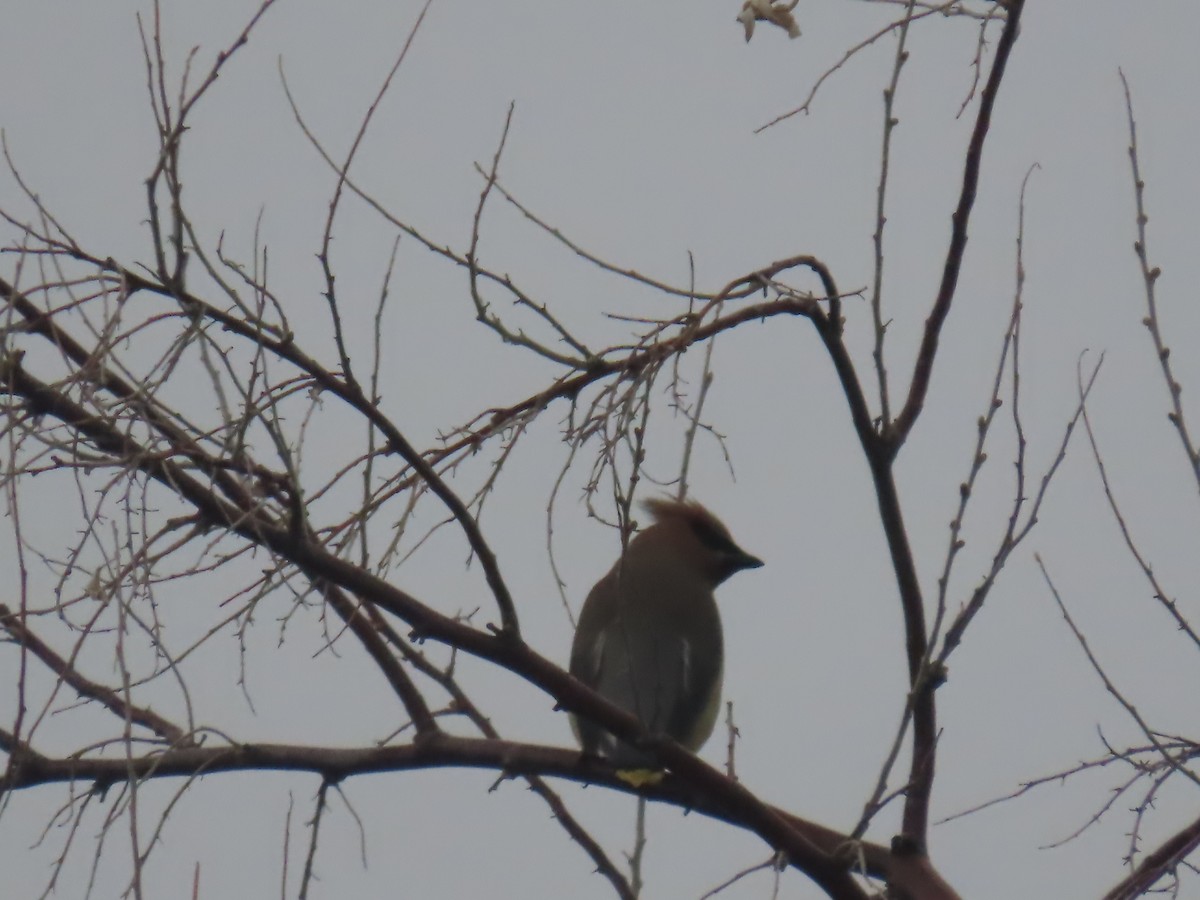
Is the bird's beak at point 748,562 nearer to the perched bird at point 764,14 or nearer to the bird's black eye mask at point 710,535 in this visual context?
the bird's black eye mask at point 710,535

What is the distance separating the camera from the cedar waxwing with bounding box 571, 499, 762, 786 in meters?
5.05

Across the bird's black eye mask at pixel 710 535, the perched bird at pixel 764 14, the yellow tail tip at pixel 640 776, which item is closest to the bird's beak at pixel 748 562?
the bird's black eye mask at pixel 710 535

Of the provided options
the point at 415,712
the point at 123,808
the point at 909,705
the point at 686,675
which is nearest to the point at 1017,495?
the point at 909,705

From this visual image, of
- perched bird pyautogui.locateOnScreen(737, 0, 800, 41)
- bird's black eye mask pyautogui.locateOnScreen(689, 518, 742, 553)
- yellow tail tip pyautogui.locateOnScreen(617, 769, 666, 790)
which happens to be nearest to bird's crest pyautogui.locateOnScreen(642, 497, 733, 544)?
bird's black eye mask pyautogui.locateOnScreen(689, 518, 742, 553)

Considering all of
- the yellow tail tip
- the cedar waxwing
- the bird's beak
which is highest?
the bird's beak

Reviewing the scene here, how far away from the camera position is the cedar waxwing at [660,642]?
5051 mm

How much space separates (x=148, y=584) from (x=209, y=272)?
0.52 meters

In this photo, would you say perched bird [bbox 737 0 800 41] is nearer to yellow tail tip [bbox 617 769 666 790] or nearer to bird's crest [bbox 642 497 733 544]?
yellow tail tip [bbox 617 769 666 790]

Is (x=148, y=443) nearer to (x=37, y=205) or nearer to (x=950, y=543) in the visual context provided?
(x=37, y=205)

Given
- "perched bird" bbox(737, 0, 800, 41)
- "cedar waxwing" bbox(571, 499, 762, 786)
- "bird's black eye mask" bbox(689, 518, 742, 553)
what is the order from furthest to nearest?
"bird's black eye mask" bbox(689, 518, 742, 553)
"cedar waxwing" bbox(571, 499, 762, 786)
"perched bird" bbox(737, 0, 800, 41)

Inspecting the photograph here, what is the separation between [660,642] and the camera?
526cm

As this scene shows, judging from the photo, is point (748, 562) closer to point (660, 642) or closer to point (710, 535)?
point (710, 535)

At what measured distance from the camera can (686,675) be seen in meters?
5.20

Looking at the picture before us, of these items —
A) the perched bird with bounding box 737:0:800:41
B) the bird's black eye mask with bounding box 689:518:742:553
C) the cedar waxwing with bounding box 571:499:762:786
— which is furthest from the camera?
the bird's black eye mask with bounding box 689:518:742:553
